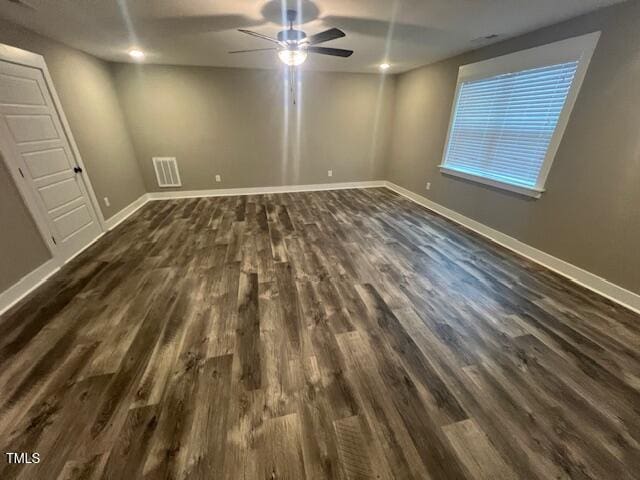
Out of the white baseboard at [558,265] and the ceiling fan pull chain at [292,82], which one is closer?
the white baseboard at [558,265]

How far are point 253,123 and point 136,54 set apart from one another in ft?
6.47

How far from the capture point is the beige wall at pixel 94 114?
2910mm

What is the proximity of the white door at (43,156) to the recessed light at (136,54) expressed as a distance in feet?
3.92

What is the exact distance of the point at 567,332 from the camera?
76.5 inches

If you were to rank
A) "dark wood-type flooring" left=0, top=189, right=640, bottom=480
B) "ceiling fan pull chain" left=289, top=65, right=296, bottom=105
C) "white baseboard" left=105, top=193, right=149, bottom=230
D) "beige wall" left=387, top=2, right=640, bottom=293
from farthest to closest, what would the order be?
"ceiling fan pull chain" left=289, top=65, right=296, bottom=105 < "white baseboard" left=105, top=193, right=149, bottom=230 < "beige wall" left=387, top=2, right=640, bottom=293 < "dark wood-type flooring" left=0, top=189, right=640, bottom=480

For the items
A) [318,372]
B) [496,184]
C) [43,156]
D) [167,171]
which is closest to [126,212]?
[167,171]

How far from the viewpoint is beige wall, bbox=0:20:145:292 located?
234cm

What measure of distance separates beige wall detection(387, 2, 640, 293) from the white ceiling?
0.22m

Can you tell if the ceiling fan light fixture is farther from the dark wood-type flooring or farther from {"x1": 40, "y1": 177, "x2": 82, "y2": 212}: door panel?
{"x1": 40, "y1": 177, "x2": 82, "y2": 212}: door panel

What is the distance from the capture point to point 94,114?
3.72 m

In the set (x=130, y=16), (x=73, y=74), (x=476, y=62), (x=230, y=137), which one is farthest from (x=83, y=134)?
(x=476, y=62)

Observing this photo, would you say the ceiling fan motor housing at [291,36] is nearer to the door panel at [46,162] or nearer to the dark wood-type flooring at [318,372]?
the dark wood-type flooring at [318,372]

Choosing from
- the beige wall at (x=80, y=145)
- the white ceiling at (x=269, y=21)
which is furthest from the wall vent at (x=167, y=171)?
the white ceiling at (x=269, y=21)

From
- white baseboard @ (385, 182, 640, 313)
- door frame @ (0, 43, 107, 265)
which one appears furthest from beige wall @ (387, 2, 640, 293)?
door frame @ (0, 43, 107, 265)
